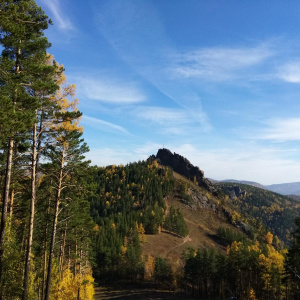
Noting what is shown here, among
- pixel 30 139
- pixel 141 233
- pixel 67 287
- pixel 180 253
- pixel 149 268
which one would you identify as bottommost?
pixel 149 268

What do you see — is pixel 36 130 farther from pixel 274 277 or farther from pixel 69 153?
pixel 274 277

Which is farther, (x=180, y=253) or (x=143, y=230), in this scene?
(x=143, y=230)

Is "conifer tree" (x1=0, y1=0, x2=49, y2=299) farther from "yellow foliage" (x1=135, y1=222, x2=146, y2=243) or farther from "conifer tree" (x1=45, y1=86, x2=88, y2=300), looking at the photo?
"yellow foliage" (x1=135, y1=222, x2=146, y2=243)

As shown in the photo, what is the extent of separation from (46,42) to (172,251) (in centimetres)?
12322

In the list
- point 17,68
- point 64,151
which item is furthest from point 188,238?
point 17,68

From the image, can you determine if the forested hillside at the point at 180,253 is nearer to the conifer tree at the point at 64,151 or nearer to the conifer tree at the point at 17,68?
the conifer tree at the point at 64,151

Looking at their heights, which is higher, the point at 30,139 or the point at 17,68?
the point at 17,68

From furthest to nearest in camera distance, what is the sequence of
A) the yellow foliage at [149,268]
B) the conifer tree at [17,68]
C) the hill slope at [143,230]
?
the yellow foliage at [149,268]
the hill slope at [143,230]
the conifer tree at [17,68]

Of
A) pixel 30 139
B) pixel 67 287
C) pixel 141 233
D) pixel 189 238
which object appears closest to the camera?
pixel 30 139

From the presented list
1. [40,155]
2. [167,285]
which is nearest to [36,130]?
[40,155]

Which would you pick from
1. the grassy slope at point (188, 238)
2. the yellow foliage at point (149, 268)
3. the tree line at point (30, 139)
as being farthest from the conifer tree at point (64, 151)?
the grassy slope at point (188, 238)

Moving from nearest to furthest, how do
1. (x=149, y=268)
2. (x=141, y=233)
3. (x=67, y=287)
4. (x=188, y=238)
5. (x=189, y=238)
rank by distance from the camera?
1. (x=67, y=287)
2. (x=149, y=268)
3. (x=141, y=233)
4. (x=188, y=238)
5. (x=189, y=238)

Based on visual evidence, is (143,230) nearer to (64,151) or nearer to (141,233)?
(141,233)

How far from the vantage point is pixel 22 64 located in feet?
42.0
